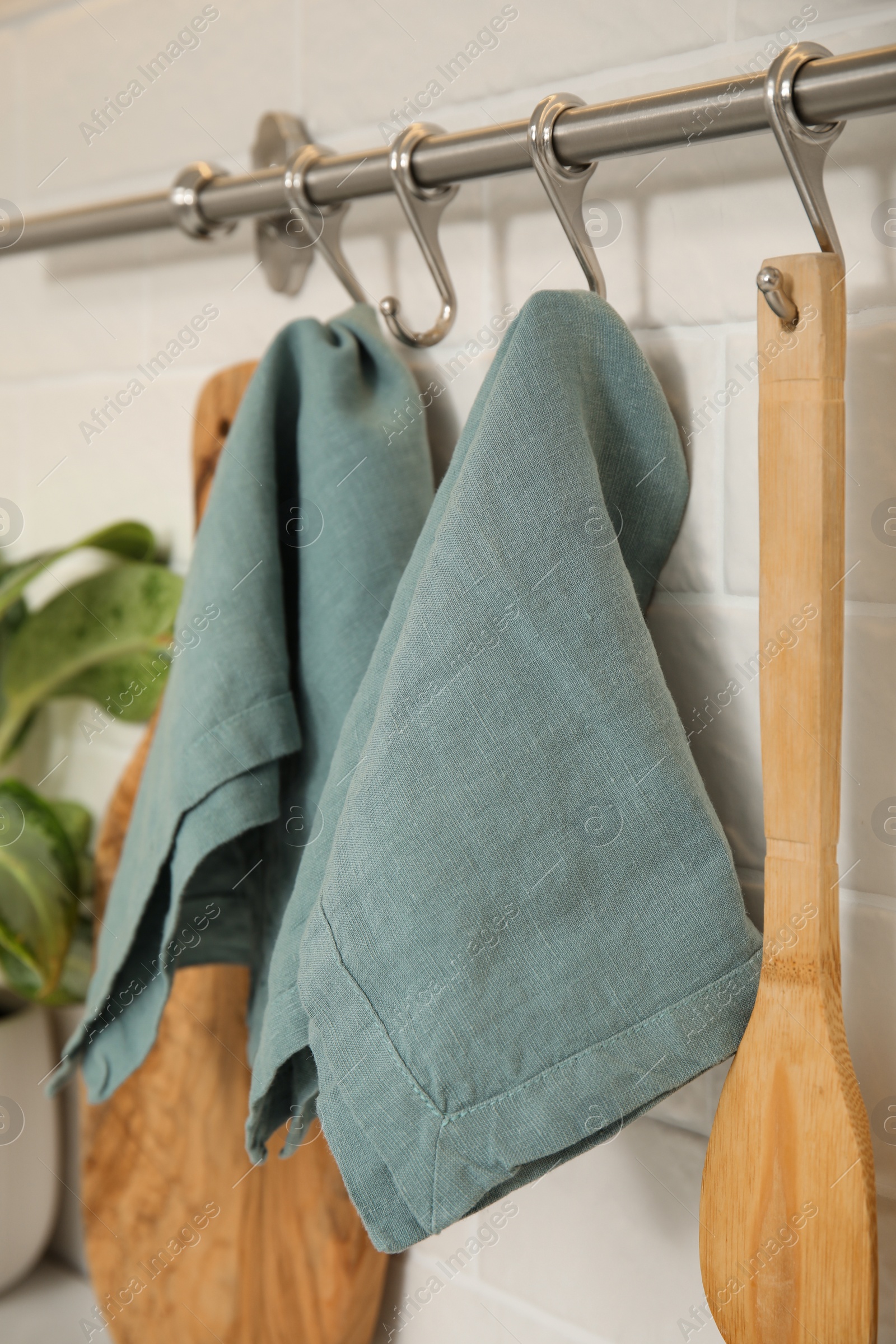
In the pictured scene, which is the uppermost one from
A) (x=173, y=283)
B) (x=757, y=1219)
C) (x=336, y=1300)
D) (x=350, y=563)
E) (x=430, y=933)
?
(x=173, y=283)

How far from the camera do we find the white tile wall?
1.41ft

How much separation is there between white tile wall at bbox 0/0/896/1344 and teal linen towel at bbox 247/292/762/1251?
87 mm

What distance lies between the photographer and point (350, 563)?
512 mm

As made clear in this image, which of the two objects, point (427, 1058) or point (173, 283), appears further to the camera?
point (173, 283)

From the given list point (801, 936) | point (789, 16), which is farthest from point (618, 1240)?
point (789, 16)

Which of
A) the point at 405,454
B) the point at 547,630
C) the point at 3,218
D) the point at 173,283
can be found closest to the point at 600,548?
the point at 547,630

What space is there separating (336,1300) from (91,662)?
0.42 m

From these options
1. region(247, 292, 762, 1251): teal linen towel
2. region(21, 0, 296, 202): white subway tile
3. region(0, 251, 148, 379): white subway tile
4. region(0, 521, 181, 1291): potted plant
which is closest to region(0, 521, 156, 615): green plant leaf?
region(0, 521, 181, 1291): potted plant

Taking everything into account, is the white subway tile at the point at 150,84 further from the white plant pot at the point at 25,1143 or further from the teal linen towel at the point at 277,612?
the white plant pot at the point at 25,1143

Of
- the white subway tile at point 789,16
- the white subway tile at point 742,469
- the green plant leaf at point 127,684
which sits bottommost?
the green plant leaf at point 127,684

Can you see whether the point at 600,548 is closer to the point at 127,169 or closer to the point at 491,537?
the point at 491,537

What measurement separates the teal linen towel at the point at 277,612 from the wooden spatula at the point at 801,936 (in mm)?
193

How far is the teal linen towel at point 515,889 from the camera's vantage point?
1.28ft

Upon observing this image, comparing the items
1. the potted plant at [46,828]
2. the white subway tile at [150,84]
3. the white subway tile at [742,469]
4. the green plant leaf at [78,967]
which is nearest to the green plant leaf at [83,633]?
the potted plant at [46,828]
